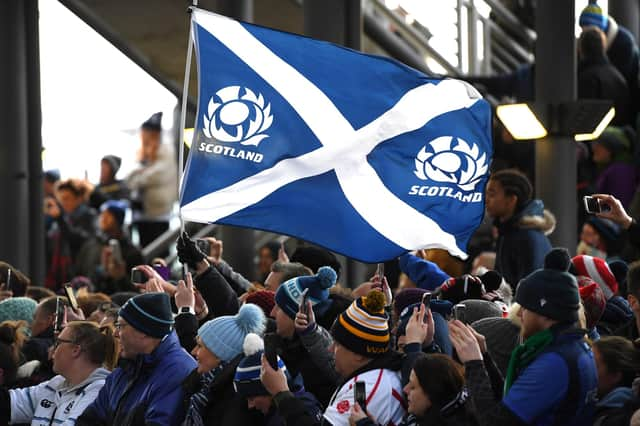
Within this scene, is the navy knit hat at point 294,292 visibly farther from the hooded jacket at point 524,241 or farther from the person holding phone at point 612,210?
the hooded jacket at point 524,241

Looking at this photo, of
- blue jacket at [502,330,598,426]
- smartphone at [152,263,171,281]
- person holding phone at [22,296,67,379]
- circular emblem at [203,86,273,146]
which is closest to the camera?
blue jacket at [502,330,598,426]

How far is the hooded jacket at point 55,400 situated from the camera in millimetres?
7988

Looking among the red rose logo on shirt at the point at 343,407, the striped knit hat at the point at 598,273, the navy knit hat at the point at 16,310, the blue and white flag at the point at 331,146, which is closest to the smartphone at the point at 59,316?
the navy knit hat at the point at 16,310

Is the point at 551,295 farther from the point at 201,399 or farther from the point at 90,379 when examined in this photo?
the point at 90,379

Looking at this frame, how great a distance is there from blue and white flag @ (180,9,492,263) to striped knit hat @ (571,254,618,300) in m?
0.79

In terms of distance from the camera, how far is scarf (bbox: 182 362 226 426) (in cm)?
714

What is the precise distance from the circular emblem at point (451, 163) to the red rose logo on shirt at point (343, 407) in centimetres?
215

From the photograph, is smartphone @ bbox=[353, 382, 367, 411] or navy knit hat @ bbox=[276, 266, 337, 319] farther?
navy knit hat @ bbox=[276, 266, 337, 319]

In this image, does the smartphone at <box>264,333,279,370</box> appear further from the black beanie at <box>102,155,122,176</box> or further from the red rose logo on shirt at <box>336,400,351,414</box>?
the black beanie at <box>102,155,122,176</box>

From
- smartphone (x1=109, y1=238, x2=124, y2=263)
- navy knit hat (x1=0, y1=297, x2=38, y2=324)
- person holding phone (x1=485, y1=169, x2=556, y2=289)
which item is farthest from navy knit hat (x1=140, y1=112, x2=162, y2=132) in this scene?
person holding phone (x1=485, y1=169, x2=556, y2=289)

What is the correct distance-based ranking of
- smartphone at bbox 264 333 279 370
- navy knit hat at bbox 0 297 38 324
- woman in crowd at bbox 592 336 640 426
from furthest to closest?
navy knit hat at bbox 0 297 38 324
smartphone at bbox 264 333 279 370
woman in crowd at bbox 592 336 640 426

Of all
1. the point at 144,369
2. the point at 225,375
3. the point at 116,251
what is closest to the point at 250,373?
the point at 225,375

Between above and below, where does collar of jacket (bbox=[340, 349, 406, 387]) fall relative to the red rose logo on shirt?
above

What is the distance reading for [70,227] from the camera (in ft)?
54.3
